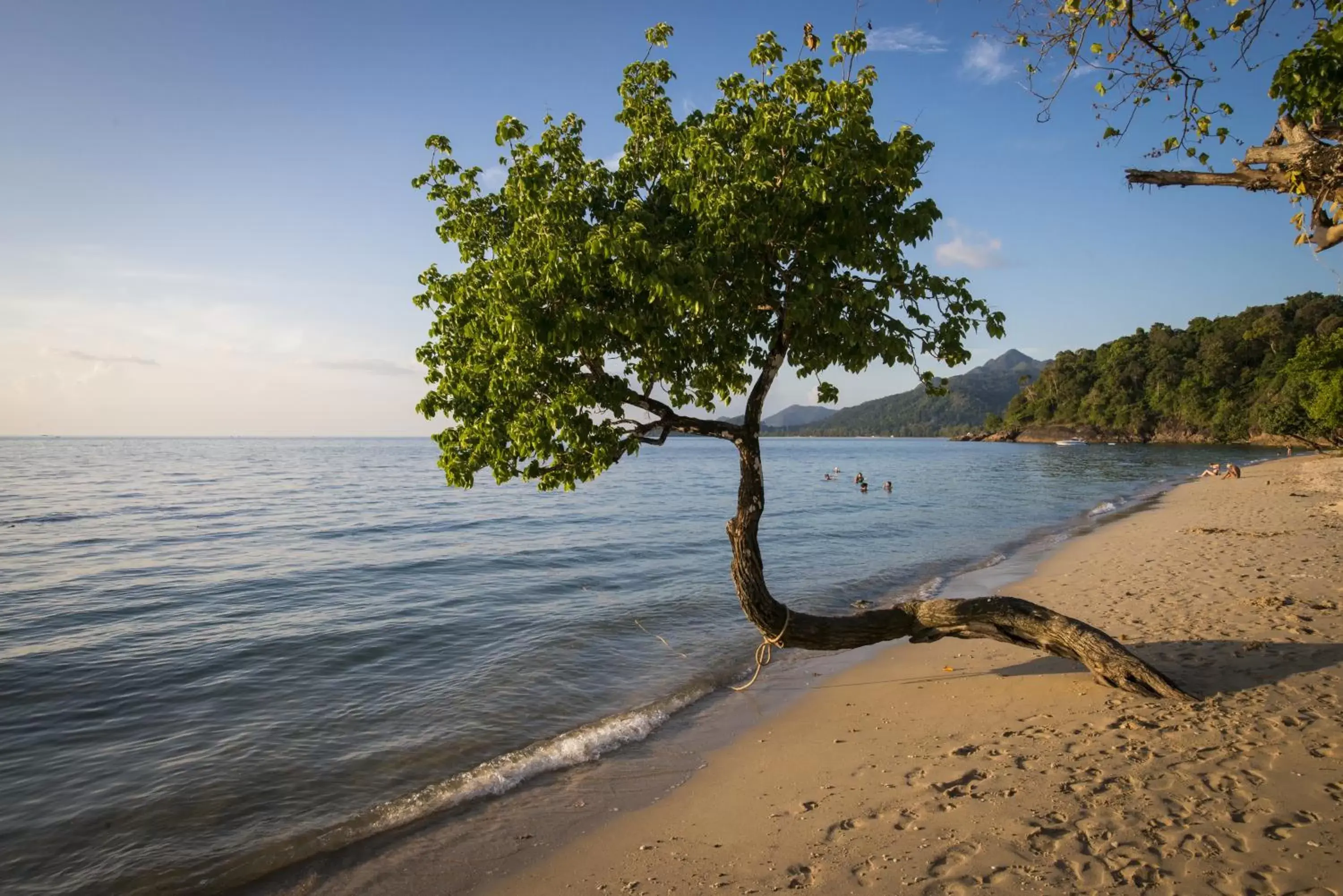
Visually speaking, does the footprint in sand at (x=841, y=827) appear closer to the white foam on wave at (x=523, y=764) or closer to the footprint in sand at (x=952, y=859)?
the footprint in sand at (x=952, y=859)

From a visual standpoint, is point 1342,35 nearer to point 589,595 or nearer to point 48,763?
point 48,763

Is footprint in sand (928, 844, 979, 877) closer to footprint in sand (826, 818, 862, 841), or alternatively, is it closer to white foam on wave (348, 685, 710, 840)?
footprint in sand (826, 818, 862, 841)

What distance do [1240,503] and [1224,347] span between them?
10939cm

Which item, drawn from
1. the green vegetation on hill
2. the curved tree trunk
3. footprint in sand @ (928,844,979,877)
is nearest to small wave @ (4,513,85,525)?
the curved tree trunk

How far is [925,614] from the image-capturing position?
8.48 m

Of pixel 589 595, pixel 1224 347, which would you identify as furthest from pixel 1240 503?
pixel 1224 347

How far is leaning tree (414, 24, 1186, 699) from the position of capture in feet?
19.9

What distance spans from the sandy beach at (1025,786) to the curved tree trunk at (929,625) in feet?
1.18

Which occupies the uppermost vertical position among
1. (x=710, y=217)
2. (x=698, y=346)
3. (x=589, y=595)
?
(x=710, y=217)

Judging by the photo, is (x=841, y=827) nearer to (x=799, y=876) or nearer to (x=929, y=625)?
(x=799, y=876)

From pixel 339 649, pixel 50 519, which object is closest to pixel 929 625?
pixel 339 649

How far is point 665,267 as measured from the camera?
218 inches

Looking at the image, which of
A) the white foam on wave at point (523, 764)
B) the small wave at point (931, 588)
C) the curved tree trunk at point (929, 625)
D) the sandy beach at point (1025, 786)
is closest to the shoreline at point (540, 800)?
the white foam on wave at point (523, 764)

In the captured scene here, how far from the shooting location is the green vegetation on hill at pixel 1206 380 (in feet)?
286
